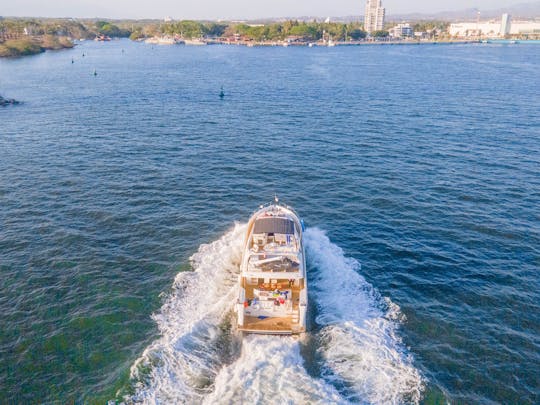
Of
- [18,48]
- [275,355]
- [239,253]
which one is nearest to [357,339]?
[275,355]

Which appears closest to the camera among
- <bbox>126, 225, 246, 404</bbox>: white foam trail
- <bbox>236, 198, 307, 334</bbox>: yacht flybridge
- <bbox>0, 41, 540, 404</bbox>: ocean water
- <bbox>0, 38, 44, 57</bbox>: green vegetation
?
<bbox>126, 225, 246, 404</bbox>: white foam trail

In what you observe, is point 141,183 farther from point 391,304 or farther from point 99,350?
point 391,304

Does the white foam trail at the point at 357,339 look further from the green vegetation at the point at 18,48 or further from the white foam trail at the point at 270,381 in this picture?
the green vegetation at the point at 18,48

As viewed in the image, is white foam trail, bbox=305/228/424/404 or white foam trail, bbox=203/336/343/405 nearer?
white foam trail, bbox=203/336/343/405

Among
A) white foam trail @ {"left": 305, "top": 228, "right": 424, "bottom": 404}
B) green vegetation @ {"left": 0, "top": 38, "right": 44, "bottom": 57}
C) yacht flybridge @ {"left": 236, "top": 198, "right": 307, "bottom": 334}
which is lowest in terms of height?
white foam trail @ {"left": 305, "top": 228, "right": 424, "bottom": 404}

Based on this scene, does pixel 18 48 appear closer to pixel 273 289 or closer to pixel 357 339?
pixel 273 289

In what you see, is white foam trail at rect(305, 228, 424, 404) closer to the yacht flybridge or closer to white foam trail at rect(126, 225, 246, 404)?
the yacht flybridge

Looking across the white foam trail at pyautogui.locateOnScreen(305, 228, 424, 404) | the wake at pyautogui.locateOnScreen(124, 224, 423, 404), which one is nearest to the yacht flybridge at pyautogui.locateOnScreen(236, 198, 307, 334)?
the wake at pyautogui.locateOnScreen(124, 224, 423, 404)

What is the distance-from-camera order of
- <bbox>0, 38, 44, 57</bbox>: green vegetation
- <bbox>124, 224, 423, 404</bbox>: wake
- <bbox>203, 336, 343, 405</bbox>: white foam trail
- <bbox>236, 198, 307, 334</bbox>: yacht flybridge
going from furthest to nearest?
<bbox>0, 38, 44, 57</bbox>: green vegetation
<bbox>236, 198, 307, 334</bbox>: yacht flybridge
<bbox>124, 224, 423, 404</bbox>: wake
<bbox>203, 336, 343, 405</bbox>: white foam trail
